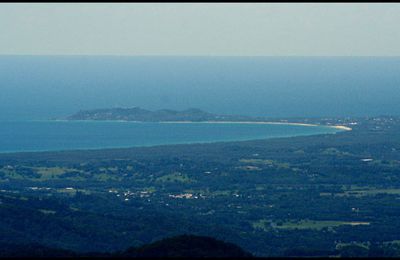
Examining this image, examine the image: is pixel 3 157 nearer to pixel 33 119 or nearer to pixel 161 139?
pixel 161 139

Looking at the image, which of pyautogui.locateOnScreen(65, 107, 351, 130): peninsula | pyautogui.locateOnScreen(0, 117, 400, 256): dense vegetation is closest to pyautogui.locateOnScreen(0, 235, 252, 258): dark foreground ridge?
pyautogui.locateOnScreen(0, 117, 400, 256): dense vegetation

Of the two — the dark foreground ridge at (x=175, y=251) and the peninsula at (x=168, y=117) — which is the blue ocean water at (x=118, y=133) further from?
the dark foreground ridge at (x=175, y=251)

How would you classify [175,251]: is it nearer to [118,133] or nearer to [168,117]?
[118,133]

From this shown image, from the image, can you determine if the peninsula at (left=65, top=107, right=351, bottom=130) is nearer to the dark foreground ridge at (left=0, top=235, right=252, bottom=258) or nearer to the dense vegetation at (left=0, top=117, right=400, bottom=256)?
the dense vegetation at (left=0, top=117, right=400, bottom=256)

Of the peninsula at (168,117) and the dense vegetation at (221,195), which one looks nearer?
the dense vegetation at (221,195)

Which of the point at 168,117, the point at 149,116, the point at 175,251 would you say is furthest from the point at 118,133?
the point at 175,251

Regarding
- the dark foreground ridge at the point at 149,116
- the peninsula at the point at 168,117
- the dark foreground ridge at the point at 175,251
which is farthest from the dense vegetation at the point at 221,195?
the dark foreground ridge at the point at 149,116

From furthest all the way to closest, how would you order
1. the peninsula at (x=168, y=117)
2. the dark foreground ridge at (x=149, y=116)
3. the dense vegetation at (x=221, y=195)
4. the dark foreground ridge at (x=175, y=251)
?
the dark foreground ridge at (x=149, y=116) < the peninsula at (x=168, y=117) < the dense vegetation at (x=221, y=195) < the dark foreground ridge at (x=175, y=251)
